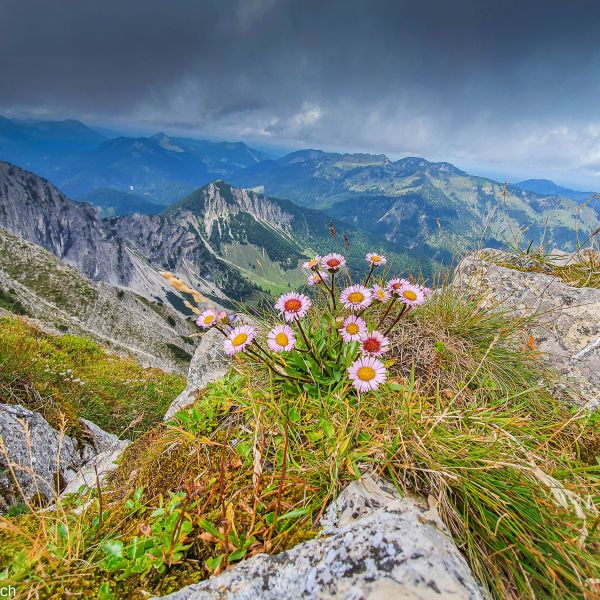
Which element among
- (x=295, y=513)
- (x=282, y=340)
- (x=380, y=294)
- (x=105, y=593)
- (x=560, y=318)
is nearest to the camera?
(x=105, y=593)

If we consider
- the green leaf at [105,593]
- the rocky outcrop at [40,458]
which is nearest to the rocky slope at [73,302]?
the rocky outcrop at [40,458]

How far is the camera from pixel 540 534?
7.21 ft

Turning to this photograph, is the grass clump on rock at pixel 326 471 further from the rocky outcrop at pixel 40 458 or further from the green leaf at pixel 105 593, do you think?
the rocky outcrop at pixel 40 458

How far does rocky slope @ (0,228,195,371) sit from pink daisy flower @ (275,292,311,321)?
8133 cm

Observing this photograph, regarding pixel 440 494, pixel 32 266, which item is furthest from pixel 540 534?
pixel 32 266

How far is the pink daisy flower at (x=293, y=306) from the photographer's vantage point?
11.4 feet

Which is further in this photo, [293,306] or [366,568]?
[293,306]

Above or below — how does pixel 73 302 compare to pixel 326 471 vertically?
below

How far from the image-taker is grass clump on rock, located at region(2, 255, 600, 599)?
215 cm

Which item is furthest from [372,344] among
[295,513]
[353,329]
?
[295,513]

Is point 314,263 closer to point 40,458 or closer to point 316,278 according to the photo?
point 316,278

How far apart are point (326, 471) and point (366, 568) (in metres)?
0.82

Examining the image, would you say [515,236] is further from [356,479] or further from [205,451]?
[205,451]

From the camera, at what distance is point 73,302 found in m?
89.3
